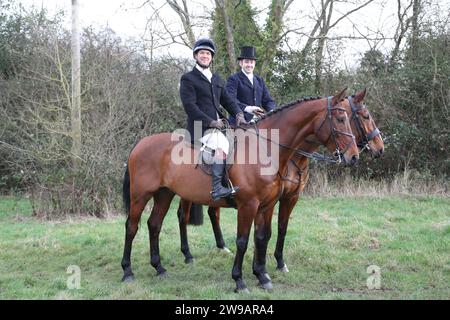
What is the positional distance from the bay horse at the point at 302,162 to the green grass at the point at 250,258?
26cm

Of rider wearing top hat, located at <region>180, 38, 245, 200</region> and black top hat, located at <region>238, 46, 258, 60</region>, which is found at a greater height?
black top hat, located at <region>238, 46, 258, 60</region>

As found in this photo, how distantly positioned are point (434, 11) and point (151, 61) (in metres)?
8.07

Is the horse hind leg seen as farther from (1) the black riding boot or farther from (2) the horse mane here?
(2) the horse mane

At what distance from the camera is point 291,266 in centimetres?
661

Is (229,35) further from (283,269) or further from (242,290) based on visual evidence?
(242,290)

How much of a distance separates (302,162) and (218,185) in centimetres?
120

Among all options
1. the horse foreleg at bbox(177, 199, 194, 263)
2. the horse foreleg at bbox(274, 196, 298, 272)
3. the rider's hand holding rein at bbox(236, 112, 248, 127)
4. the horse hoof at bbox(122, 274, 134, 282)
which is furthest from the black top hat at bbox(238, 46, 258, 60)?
the horse hoof at bbox(122, 274, 134, 282)

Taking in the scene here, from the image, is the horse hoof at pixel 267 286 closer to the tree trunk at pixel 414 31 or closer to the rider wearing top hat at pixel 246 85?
the rider wearing top hat at pixel 246 85

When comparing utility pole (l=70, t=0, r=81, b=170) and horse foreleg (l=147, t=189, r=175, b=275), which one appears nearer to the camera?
horse foreleg (l=147, t=189, r=175, b=275)

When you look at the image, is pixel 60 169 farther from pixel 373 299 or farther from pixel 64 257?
pixel 373 299

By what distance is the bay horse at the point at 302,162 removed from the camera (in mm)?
5414

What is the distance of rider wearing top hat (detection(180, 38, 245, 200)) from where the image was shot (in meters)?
5.46

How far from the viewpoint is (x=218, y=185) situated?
5449 millimetres
